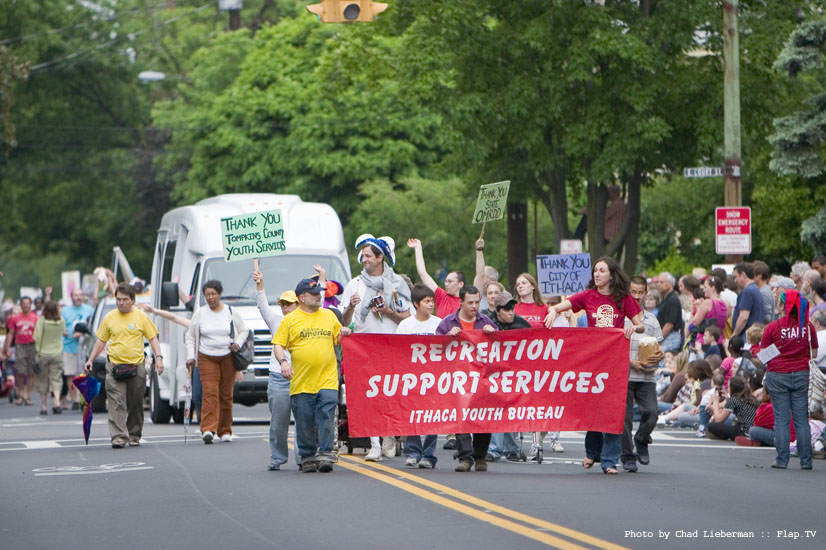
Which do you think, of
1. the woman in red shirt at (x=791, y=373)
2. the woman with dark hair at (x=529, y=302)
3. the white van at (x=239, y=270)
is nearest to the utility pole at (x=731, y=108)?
the white van at (x=239, y=270)

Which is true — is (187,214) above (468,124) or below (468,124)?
below

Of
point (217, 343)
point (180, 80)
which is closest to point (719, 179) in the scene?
point (217, 343)

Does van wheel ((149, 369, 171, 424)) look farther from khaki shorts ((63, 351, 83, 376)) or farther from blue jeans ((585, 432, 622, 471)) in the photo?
blue jeans ((585, 432, 622, 471))

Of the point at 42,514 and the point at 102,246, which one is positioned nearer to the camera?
the point at 42,514

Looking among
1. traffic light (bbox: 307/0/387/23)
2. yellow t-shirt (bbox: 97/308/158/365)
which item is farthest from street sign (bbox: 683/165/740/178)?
yellow t-shirt (bbox: 97/308/158/365)

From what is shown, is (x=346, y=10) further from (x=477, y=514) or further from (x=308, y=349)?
(x=477, y=514)

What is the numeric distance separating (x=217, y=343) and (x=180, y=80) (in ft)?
169

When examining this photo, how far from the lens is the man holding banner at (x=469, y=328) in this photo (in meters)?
14.2

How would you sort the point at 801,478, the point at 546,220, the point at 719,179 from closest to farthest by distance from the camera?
the point at 801,478, the point at 719,179, the point at 546,220

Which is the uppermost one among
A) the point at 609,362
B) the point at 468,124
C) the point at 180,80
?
the point at 180,80

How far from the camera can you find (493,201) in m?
19.3

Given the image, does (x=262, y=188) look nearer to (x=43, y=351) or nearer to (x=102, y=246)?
(x=102, y=246)

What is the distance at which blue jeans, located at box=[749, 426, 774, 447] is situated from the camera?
18.0 meters

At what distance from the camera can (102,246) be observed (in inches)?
2630
